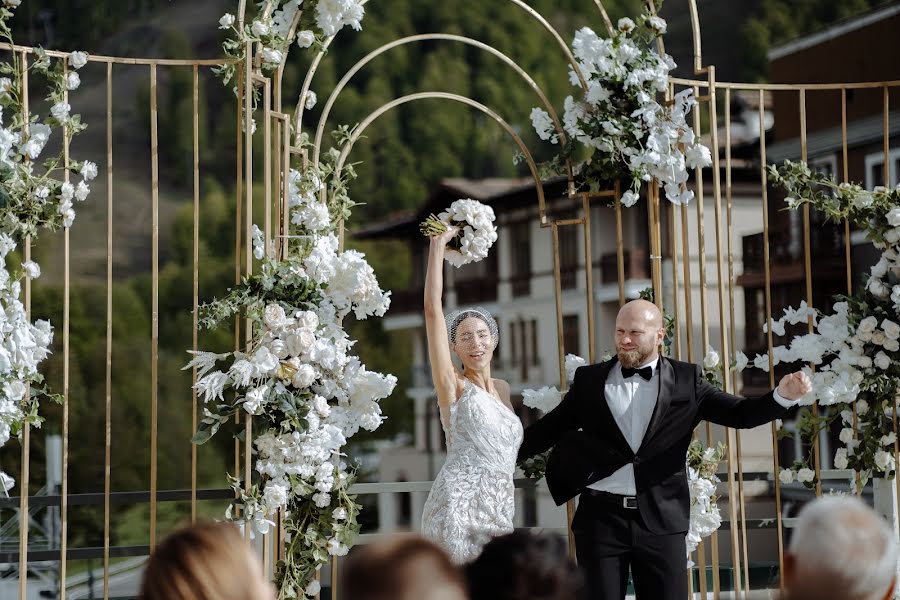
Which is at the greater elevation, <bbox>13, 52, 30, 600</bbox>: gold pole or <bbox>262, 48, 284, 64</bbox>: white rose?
<bbox>262, 48, 284, 64</bbox>: white rose

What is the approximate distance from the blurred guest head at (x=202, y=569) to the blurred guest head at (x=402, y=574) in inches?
6.4

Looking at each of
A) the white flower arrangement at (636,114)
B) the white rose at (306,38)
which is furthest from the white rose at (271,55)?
the white flower arrangement at (636,114)

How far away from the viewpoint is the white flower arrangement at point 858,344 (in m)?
4.46

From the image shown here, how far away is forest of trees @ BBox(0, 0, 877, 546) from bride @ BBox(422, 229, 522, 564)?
25.2m

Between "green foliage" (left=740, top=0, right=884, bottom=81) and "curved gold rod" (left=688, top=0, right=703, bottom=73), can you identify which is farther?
"green foliage" (left=740, top=0, right=884, bottom=81)

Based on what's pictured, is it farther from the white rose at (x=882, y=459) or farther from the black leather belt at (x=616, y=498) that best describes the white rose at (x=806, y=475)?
the black leather belt at (x=616, y=498)

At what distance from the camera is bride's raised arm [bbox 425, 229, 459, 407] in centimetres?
379

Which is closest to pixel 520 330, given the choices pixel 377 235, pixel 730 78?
pixel 377 235

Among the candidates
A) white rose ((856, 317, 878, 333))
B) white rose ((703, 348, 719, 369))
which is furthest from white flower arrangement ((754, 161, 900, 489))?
white rose ((703, 348, 719, 369))

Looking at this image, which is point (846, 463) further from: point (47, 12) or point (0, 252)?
point (47, 12)

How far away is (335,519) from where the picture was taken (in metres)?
3.99

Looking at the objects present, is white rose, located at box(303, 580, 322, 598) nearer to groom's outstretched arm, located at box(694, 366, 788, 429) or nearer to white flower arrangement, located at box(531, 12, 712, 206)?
groom's outstretched arm, located at box(694, 366, 788, 429)

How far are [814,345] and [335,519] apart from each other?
6.46 feet

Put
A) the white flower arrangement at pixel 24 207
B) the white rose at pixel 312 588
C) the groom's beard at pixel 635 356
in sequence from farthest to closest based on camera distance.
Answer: the white rose at pixel 312 588
the groom's beard at pixel 635 356
the white flower arrangement at pixel 24 207
